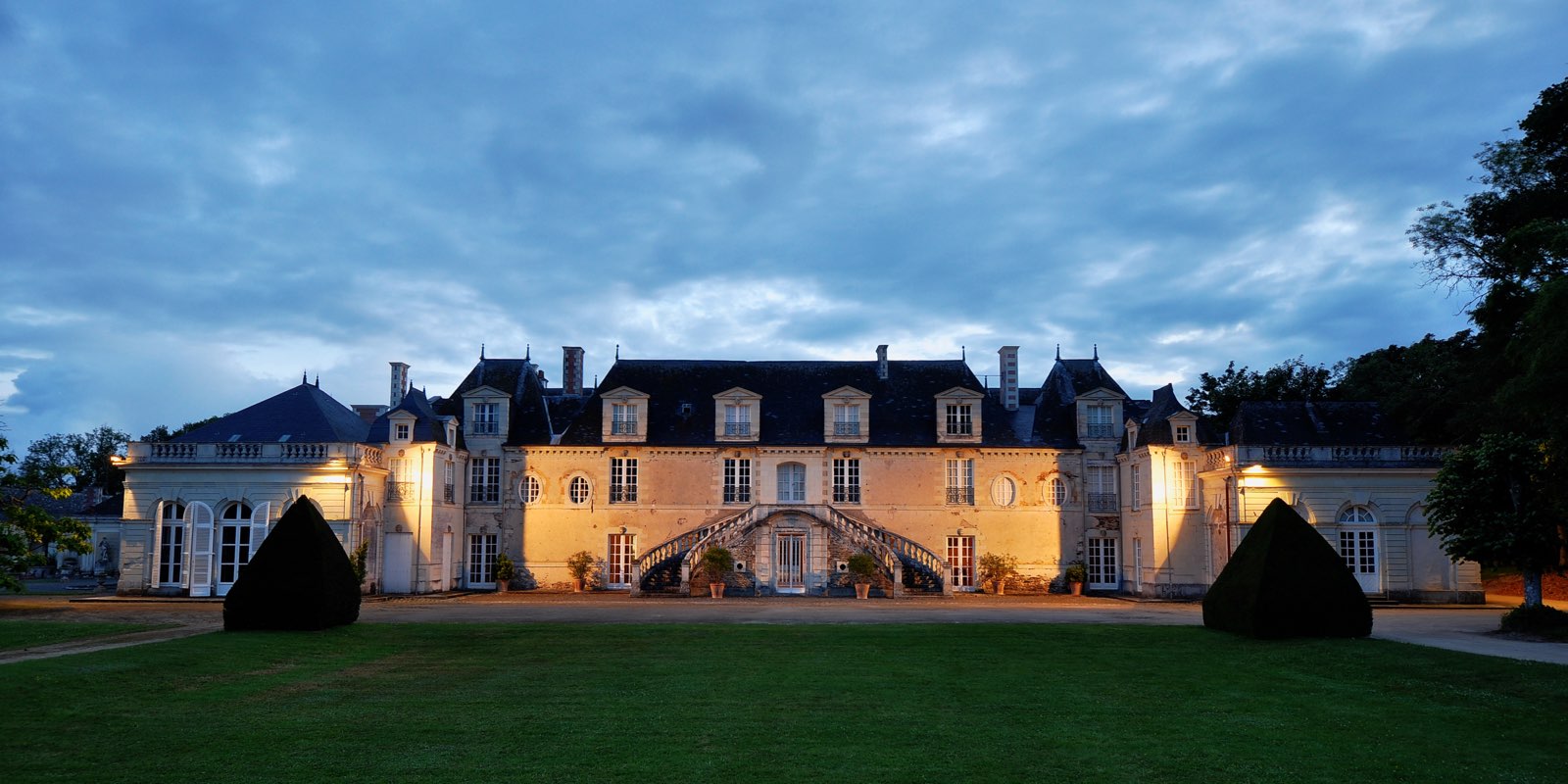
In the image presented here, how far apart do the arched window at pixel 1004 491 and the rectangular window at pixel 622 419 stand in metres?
13.1

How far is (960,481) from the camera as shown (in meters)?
38.6

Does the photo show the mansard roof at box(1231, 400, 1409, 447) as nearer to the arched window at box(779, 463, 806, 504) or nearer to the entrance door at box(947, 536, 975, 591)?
the entrance door at box(947, 536, 975, 591)

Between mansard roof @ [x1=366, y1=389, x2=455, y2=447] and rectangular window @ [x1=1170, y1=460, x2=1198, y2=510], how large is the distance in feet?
79.1

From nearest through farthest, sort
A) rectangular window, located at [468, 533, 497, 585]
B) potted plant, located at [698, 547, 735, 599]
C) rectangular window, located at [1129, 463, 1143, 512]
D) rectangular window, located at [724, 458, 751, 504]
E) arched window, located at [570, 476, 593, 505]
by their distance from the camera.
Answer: potted plant, located at [698, 547, 735, 599] < rectangular window, located at [1129, 463, 1143, 512] < rectangular window, located at [724, 458, 751, 504] < arched window, located at [570, 476, 593, 505] < rectangular window, located at [468, 533, 497, 585]

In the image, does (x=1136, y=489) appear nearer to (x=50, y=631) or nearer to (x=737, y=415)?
(x=737, y=415)

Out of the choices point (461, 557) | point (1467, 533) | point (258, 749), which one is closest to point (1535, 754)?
point (258, 749)

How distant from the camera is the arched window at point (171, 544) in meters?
32.5

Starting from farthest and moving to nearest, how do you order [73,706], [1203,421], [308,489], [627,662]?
[1203,421], [308,489], [627,662], [73,706]

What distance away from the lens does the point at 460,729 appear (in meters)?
11.5

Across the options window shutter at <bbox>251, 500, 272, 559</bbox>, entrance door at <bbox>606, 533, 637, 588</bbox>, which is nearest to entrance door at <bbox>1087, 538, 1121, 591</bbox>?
entrance door at <bbox>606, 533, 637, 588</bbox>

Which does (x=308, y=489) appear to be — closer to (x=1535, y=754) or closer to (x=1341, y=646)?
(x=1341, y=646)

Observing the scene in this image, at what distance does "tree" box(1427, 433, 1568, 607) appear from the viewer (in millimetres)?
22250

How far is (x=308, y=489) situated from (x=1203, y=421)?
28.5m

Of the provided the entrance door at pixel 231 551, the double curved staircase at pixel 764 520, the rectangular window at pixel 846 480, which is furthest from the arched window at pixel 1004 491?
the entrance door at pixel 231 551
